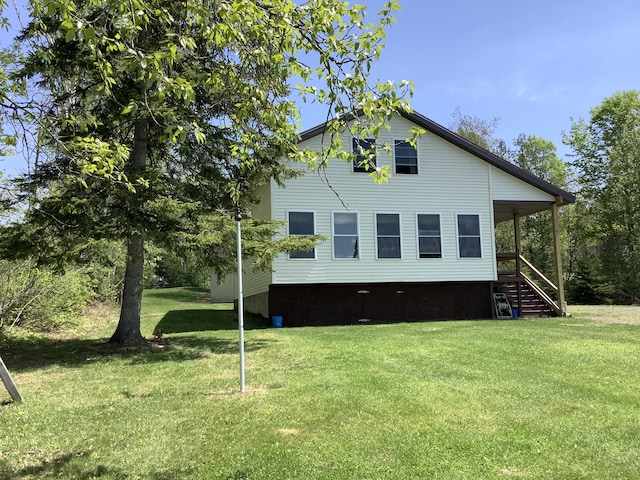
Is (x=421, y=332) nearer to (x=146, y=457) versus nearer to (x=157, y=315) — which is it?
(x=146, y=457)

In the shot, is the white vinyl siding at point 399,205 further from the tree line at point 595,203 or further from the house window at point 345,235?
the tree line at point 595,203

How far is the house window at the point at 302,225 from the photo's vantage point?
16.0 meters

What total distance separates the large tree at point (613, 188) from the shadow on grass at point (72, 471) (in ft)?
95.6

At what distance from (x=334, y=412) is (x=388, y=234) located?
11.4 m

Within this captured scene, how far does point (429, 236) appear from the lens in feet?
56.1

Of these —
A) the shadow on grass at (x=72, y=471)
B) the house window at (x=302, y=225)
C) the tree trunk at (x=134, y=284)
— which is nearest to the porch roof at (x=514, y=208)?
the house window at (x=302, y=225)

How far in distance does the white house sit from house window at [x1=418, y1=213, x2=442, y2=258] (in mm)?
33

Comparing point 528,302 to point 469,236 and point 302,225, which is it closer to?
point 469,236

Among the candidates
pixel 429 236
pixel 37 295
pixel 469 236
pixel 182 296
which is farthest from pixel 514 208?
pixel 182 296

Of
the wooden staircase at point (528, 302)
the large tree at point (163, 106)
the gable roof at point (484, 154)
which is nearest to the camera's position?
the large tree at point (163, 106)

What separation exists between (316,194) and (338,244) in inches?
68.5

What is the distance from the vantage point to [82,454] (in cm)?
496

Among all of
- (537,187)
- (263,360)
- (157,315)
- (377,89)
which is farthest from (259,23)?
(157,315)

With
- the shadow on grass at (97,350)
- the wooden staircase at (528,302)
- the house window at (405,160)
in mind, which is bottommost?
the shadow on grass at (97,350)
